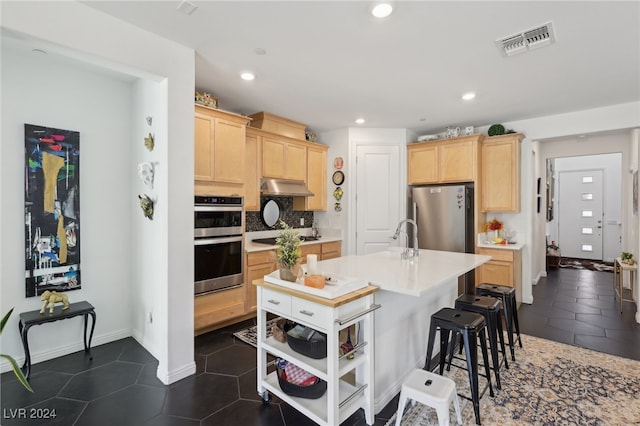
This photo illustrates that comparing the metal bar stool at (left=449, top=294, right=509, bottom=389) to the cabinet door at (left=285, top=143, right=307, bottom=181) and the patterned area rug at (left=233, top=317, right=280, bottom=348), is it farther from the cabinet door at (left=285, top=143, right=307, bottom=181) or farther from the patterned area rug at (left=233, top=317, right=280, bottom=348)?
the cabinet door at (left=285, top=143, right=307, bottom=181)

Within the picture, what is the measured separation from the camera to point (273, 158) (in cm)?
427

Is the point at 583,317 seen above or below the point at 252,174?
below

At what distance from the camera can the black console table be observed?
244 cm

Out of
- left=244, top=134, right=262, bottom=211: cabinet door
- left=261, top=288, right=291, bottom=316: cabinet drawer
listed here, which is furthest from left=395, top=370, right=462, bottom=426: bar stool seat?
left=244, top=134, right=262, bottom=211: cabinet door

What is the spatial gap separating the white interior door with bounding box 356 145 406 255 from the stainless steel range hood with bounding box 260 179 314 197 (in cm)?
87

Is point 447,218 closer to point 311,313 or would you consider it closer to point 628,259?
point 628,259

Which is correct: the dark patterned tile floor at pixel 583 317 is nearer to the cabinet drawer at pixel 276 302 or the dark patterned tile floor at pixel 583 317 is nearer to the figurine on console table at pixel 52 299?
the cabinet drawer at pixel 276 302

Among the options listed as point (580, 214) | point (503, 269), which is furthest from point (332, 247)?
point (580, 214)

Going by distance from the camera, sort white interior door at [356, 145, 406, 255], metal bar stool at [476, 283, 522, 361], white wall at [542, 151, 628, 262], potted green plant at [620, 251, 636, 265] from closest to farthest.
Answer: metal bar stool at [476, 283, 522, 361] → potted green plant at [620, 251, 636, 265] → white interior door at [356, 145, 406, 255] → white wall at [542, 151, 628, 262]

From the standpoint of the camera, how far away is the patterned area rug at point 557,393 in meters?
2.00

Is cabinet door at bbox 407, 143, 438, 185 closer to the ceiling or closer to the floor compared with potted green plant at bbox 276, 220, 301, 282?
closer to the ceiling

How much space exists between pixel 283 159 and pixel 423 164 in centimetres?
218

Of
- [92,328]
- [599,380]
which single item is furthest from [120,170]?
[599,380]

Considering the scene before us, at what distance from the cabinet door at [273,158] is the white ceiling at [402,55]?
1.49 feet
